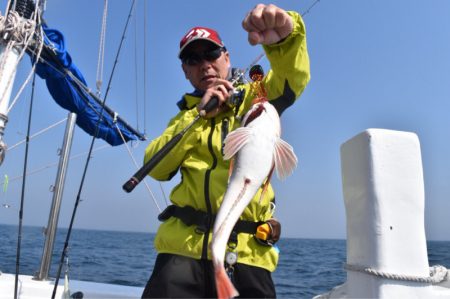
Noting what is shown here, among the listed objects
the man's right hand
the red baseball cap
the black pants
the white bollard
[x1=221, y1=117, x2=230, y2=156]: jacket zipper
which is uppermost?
the red baseball cap

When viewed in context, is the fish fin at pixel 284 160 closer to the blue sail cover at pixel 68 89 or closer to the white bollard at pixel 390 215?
the white bollard at pixel 390 215

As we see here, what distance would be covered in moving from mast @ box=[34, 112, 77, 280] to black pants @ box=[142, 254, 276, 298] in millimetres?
2966

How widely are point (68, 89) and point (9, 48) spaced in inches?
117

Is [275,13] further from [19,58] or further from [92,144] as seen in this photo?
[19,58]

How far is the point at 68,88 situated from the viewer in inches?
297

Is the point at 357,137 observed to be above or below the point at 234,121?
below

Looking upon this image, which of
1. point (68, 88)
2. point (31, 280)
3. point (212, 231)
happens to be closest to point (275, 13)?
point (212, 231)

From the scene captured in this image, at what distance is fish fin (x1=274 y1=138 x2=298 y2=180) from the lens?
2.34 meters

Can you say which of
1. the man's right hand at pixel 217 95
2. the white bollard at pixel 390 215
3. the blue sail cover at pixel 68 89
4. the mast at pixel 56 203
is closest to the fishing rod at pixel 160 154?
the man's right hand at pixel 217 95

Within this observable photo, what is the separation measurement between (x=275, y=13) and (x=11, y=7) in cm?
458

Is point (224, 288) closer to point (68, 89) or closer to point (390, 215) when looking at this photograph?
point (390, 215)

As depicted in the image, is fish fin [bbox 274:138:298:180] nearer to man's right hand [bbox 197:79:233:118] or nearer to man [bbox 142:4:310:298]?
man [bbox 142:4:310:298]

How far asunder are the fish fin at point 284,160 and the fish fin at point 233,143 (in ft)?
0.93

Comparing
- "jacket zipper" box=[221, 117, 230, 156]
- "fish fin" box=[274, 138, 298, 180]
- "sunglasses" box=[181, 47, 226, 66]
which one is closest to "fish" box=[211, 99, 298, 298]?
"fish fin" box=[274, 138, 298, 180]
